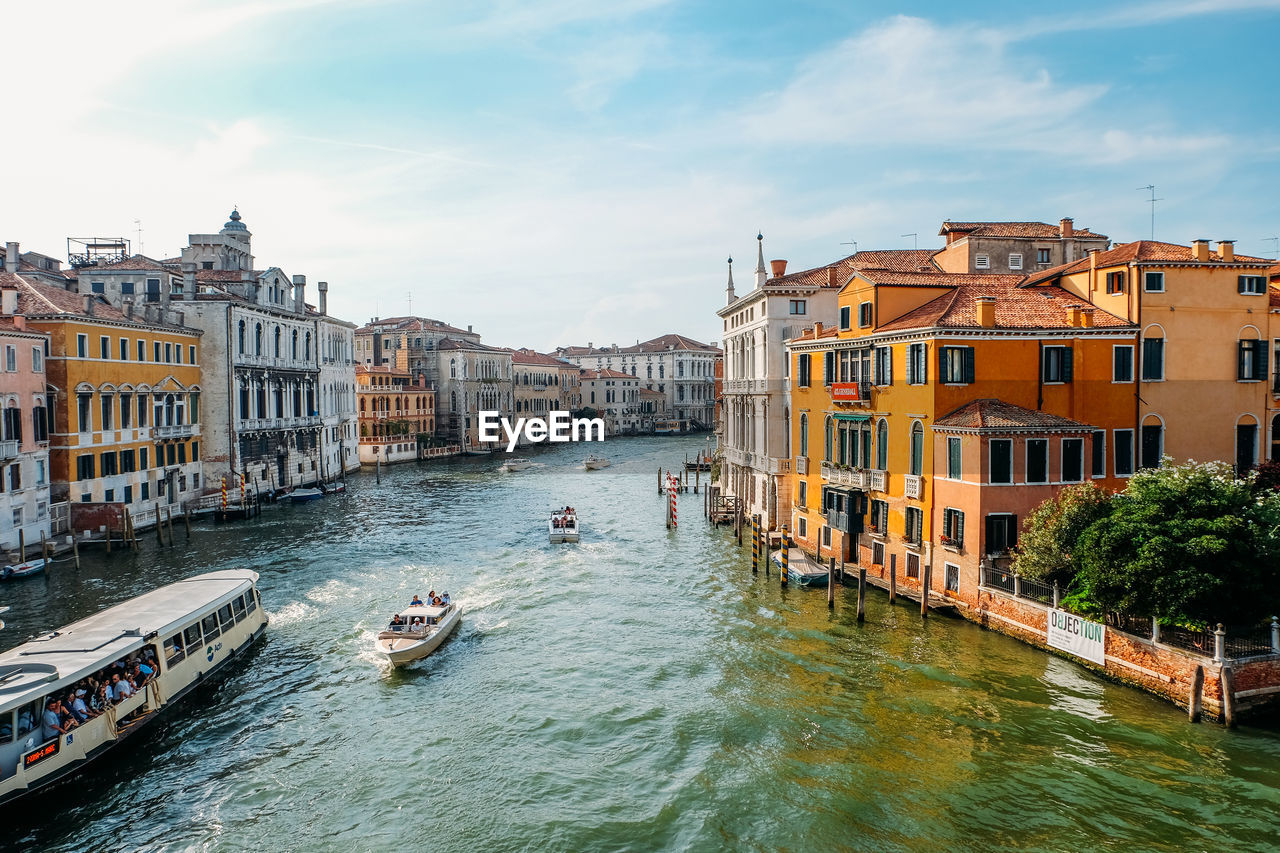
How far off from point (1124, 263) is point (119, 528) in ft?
116

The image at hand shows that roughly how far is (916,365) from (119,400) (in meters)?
31.2

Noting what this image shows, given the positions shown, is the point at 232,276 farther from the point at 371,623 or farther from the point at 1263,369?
the point at 1263,369

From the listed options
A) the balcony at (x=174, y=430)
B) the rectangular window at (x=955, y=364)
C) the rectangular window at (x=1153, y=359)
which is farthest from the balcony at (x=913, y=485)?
the balcony at (x=174, y=430)

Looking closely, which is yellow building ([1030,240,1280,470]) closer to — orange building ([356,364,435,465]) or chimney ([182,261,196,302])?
chimney ([182,261,196,302])

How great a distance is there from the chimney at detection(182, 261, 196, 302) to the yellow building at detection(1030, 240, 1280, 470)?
1622 inches

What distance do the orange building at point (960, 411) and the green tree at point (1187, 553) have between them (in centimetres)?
303

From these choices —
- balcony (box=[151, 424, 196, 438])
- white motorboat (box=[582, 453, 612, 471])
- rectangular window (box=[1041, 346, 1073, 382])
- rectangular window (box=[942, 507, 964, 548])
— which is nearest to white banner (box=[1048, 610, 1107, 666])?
rectangular window (box=[942, 507, 964, 548])

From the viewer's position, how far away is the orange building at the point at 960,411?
2050 cm

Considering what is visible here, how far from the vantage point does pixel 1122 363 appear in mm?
22203

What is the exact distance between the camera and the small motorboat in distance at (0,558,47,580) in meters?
26.7

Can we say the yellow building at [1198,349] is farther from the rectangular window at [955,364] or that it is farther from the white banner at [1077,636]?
the white banner at [1077,636]

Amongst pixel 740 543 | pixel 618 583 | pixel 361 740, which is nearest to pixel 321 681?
pixel 361 740

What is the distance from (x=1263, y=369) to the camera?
23031mm

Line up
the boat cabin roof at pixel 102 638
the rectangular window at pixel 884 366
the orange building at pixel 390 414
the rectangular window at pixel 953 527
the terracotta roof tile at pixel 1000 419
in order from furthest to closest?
1. the orange building at pixel 390 414
2. the rectangular window at pixel 884 366
3. the rectangular window at pixel 953 527
4. the terracotta roof tile at pixel 1000 419
5. the boat cabin roof at pixel 102 638
